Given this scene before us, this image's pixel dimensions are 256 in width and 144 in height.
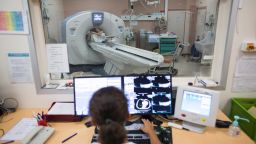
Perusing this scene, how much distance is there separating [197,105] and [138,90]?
41cm

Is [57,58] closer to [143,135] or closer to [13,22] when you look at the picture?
[13,22]

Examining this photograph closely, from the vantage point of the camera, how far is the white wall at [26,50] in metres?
1.48

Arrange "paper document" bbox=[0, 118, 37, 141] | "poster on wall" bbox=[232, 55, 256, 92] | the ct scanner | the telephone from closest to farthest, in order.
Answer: the telephone → "paper document" bbox=[0, 118, 37, 141] → "poster on wall" bbox=[232, 55, 256, 92] → the ct scanner

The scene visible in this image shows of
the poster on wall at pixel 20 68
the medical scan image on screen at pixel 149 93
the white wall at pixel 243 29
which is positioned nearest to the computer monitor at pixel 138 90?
the medical scan image on screen at pixel 149 93

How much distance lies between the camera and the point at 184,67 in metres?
2.23

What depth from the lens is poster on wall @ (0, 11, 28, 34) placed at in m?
1.43

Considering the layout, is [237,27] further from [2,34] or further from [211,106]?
[2,34]

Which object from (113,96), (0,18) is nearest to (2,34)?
Result: (0,18)

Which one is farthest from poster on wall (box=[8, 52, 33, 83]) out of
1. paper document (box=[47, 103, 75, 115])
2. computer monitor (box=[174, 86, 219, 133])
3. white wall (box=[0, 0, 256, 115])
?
computer monitor (box=[174, 86, 219, 133])

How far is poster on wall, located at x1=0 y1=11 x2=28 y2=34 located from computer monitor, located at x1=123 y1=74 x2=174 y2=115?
0.88 meters

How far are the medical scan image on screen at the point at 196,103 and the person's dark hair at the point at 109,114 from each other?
65 centimetres

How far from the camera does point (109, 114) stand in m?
0.77

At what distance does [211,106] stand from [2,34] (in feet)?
5.32

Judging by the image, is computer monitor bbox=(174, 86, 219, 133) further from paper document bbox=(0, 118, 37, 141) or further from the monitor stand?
paper document bbox=(0, 118, 37, 141)
